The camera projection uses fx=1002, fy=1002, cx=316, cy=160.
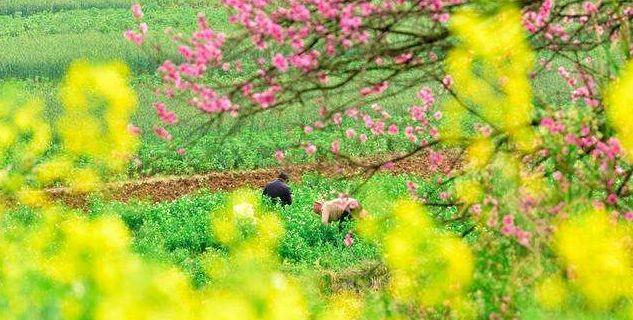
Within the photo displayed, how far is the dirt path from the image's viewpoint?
21062mm

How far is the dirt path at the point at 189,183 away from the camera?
21062mm

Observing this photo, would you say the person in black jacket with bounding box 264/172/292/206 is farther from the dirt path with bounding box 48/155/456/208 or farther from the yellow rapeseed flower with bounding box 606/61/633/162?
the yellow rapeseed flower with bounding box 606/61/633/162

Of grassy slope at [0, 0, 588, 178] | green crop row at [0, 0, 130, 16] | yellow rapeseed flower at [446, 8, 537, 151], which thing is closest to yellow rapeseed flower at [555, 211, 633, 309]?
yellow rapeseed flower at [446, 8, 537, 151]

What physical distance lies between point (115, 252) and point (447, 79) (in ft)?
17.5

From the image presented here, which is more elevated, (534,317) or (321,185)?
(534,317)

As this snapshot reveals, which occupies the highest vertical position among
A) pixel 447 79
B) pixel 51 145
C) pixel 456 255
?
pixel 456 255

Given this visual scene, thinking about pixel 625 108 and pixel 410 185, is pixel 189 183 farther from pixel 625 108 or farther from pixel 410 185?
pixel 625 108

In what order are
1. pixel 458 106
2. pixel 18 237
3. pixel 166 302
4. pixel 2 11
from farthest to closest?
pixel 2 11 < pixel 458 106 < pixel 18 237 < pixel 166 302

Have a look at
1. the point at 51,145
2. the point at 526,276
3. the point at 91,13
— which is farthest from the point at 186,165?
the point at 91,13

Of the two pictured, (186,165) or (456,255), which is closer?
(456,255)

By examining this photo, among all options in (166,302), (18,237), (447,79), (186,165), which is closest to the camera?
(166,302)

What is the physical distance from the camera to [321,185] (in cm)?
1894

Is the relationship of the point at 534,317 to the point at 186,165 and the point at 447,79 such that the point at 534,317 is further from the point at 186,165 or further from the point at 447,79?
the point at 186,165

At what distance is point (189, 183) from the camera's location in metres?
22.3
